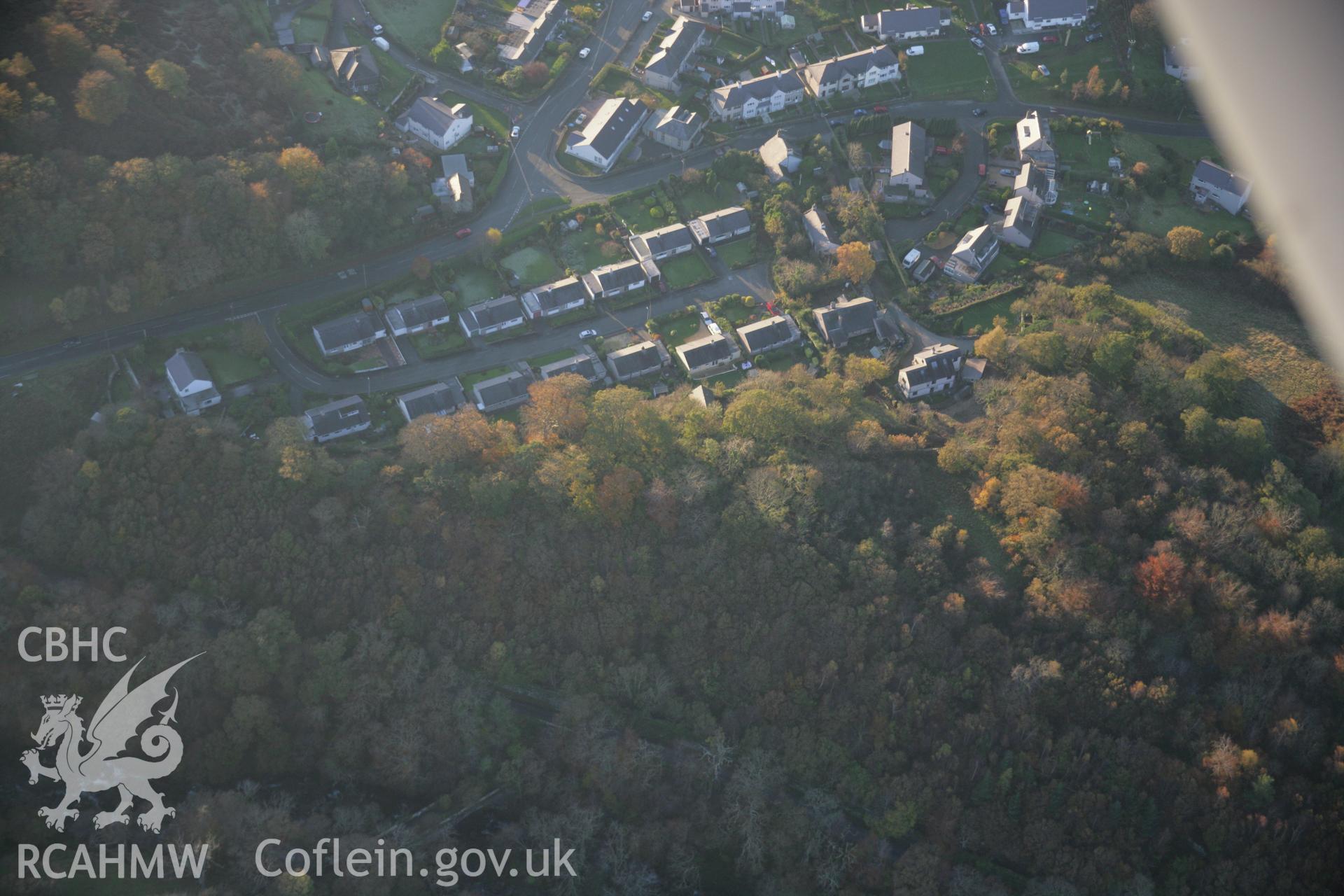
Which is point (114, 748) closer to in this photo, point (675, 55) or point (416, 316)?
point (416, 316)

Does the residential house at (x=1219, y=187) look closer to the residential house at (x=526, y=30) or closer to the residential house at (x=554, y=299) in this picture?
the residential house at (x=554, y=299)

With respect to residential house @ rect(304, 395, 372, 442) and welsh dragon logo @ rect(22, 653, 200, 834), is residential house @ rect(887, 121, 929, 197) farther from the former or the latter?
welsh dragon logo @ rect(22, 653, 200, 834)

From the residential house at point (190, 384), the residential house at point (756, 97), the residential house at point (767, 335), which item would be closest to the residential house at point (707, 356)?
the residential house at point (767, 335)

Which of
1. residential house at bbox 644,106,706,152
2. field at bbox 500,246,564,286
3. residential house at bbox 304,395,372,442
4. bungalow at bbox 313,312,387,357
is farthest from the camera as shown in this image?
residential house at bbox 644,106,706,152

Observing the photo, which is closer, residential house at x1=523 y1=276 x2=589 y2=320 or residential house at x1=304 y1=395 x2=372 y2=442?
residential house at x1=304 y1=395 x2=372 y2=442

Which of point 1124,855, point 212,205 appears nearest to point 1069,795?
point 1124,855

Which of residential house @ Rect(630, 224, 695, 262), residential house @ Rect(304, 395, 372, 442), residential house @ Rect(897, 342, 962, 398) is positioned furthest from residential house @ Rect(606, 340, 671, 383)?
residential house @ Rect(304, 395, 372, 442)

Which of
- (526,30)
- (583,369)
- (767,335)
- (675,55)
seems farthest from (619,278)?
(526,30)
